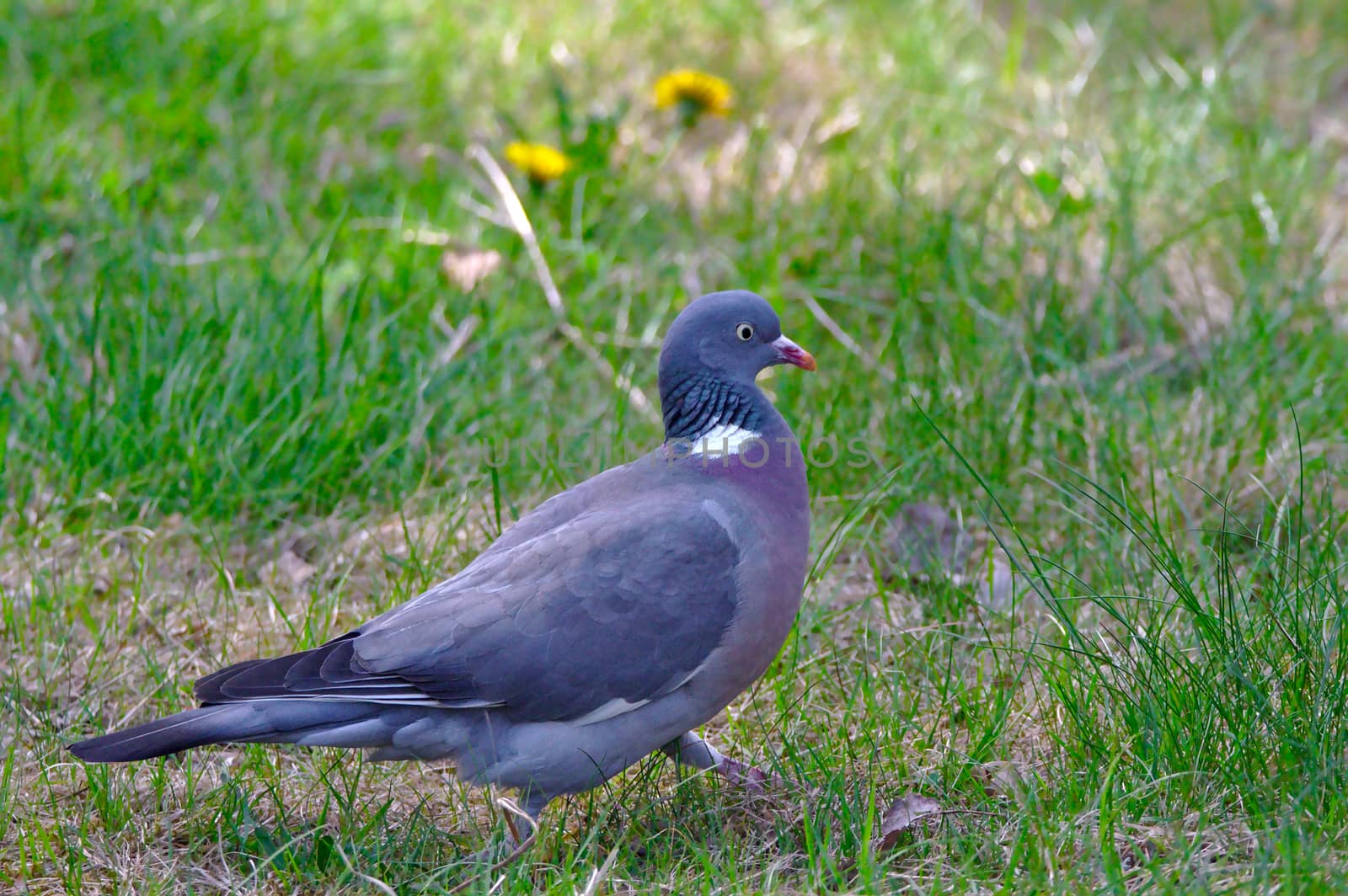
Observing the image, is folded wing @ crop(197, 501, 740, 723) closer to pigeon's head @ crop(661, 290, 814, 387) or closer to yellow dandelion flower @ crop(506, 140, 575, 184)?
pigeon's head @ crop(661, 290, 814, 387)

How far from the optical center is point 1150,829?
2.52 m

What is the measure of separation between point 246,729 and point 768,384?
2.17 metres

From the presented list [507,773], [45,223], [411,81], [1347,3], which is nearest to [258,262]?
[45,223]

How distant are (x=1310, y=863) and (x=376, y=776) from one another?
186cm

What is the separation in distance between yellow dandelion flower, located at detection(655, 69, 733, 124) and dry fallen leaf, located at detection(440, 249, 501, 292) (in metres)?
0.98

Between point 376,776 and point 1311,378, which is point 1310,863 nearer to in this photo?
point 376,776

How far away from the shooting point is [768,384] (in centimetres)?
440

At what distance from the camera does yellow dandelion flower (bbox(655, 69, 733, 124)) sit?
210 inches

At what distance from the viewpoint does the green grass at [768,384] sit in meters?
2.68

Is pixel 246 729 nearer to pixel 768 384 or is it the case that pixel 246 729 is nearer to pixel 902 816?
pixel 902 816

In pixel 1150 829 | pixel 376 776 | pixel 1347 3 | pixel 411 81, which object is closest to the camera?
pixel 1150 829

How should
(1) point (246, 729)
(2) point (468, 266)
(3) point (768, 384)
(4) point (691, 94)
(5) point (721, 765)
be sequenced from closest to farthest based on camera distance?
(1) point (246, 729), (5) point (721, 765), (3) point (768, 384), (2) point (468, 266), (4) point (691, 94)

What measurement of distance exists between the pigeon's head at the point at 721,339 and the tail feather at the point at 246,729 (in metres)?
0.97

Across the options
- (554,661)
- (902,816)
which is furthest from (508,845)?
(902,816)
